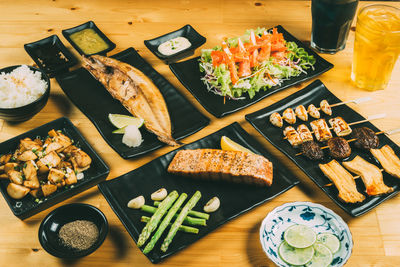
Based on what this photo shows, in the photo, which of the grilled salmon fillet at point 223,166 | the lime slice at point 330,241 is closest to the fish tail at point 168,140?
the grilled salmon fillet at point 223,166

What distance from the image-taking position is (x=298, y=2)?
4.16 m

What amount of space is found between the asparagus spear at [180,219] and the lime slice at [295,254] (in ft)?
1.88

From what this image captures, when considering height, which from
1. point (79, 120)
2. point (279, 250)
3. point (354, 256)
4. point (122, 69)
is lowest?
point (354, 256)

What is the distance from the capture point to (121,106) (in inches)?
124

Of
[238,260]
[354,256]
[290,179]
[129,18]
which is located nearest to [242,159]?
[290,179]

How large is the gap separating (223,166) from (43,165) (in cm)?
116

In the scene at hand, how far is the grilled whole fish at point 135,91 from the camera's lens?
2852 mm

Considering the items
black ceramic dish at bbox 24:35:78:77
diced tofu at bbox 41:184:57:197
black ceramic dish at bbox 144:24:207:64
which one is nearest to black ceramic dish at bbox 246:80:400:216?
black ceramic dish at bbox 144:24:207:64

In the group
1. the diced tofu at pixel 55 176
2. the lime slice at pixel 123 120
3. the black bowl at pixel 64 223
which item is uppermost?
the diced tofu at pixel 55 176

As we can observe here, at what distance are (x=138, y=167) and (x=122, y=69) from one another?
0.97 meters

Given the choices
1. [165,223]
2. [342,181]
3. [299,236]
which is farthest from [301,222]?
[165,223]

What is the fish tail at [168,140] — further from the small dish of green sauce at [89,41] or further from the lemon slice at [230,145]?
the small dish of green sauce at [89,41]

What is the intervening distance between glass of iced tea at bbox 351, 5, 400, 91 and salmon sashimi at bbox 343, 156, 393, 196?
0.89 m

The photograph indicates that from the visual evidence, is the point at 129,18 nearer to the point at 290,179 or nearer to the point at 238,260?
the point at 290,179
